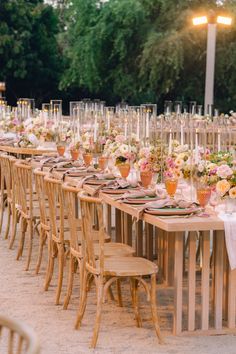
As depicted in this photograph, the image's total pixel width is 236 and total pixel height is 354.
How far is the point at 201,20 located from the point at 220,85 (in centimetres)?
991

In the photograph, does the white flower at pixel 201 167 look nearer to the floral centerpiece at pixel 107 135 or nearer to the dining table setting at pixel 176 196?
the dining table setting at pixel 176 196

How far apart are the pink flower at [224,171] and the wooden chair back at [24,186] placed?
235cm

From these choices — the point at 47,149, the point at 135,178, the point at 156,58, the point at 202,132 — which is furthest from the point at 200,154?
the point at 156,58

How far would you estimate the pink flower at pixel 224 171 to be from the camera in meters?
5.22

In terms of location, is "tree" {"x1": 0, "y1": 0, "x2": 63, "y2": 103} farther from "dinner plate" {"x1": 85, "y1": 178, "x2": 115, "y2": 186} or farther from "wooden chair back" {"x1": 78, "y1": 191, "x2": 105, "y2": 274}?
"wooden chair back" {"x1": 78, "y1": 191, "x2": 105, "y2": 274}

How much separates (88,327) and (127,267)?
57 centimetres

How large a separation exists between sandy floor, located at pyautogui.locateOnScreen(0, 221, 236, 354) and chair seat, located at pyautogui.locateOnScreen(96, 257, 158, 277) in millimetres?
447

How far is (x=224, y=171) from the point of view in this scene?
5.24 meters

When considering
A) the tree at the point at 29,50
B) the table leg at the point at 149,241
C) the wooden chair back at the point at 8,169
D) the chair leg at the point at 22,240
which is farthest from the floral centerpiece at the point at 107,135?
the tree at the point at 29,50

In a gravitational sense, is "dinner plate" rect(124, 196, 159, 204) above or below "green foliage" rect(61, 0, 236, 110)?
below

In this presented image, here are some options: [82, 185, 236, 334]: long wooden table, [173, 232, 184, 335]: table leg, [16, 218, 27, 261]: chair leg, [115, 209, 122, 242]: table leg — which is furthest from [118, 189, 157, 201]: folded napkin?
[16, 218, 27, 261]: chair leg

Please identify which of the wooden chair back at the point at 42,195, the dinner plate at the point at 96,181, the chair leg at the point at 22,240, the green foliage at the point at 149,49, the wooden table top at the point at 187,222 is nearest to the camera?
the wooden table top at the point at 187,222

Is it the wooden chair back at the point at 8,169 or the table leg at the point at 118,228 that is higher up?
the wooden chair back at the point at 8,169

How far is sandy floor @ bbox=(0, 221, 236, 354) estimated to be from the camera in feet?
16.2
